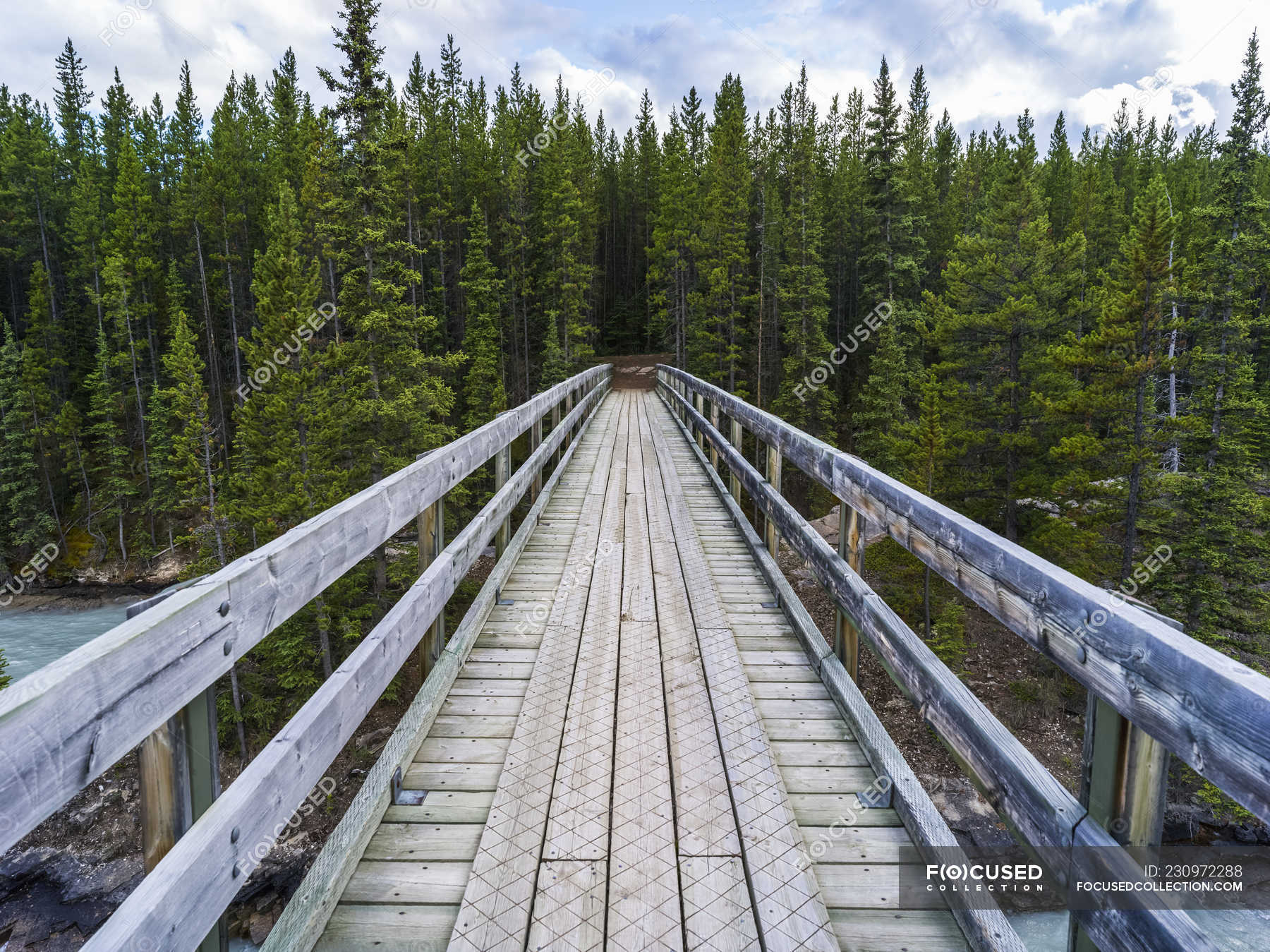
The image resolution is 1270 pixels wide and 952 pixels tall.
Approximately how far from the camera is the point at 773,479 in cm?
534

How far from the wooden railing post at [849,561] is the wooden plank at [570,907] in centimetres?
155

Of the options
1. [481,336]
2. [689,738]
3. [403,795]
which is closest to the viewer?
[403,795]

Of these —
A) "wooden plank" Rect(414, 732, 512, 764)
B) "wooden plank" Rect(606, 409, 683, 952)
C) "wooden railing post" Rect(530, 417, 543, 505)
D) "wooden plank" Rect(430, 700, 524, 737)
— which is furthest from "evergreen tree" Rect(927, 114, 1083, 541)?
"wooden plank" Rect(414, 732, 512, 764)

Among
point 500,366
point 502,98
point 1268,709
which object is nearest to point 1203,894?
point 1268,709

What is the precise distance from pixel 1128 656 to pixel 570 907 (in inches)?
66.5

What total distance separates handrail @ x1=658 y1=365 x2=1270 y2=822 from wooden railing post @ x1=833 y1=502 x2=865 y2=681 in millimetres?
863

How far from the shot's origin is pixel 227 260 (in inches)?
1563

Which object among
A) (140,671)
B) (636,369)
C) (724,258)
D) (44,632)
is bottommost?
(44,632)

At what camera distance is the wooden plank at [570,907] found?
1.96 meters

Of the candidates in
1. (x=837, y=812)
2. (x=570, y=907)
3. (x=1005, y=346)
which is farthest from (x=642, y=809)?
(x=1005, y=346)

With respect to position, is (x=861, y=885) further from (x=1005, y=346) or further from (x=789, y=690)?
(x=1005, y=346)

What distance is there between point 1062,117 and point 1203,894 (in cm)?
5914

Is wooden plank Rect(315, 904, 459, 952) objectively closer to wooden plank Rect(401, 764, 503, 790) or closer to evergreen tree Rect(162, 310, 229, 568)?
wooden plank Rect(401, 764, 503, 790)

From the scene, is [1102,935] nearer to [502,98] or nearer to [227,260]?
[227,260]
